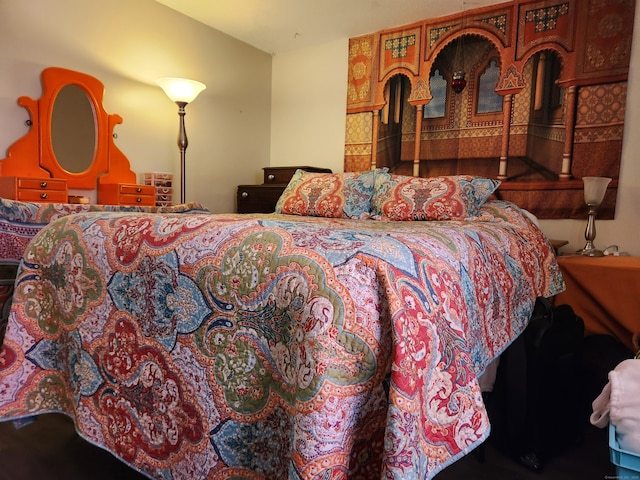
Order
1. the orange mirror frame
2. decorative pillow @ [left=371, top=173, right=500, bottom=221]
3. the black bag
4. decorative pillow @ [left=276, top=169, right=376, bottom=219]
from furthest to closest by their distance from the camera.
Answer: decorative pillow @ [left=276, top=169, right=376, bottom=219] → the orange mirror frame → decorative pillow @ [left=371, top=173, right=500, bottom=221] → the black bag

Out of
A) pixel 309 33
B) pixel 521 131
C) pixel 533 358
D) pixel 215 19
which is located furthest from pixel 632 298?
pixel 215 19

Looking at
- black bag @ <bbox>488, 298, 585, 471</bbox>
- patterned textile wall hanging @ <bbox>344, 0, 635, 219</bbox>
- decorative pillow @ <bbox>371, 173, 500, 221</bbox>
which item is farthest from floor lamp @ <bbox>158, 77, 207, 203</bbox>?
black bag @ <bbox>488, 298, 585, 471</bbox>

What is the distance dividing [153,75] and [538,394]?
10.2ft

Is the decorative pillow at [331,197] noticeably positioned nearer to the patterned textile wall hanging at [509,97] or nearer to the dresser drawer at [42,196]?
the patterned textile wall hanging at [509,97]

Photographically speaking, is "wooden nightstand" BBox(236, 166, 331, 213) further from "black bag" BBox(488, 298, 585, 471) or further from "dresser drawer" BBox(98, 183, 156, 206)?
"black bag" BBox(488, 298, 585, 471)

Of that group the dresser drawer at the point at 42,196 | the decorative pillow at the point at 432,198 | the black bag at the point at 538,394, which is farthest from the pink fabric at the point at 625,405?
the dresser drawer at the point at 42,196

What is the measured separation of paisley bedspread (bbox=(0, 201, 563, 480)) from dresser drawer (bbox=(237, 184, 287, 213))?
2.03 meters

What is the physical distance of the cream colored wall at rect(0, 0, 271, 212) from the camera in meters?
2.41

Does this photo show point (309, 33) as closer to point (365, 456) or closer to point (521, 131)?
point (521, 131)

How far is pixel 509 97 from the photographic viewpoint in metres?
2.80

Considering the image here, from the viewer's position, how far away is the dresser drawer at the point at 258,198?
338 cm

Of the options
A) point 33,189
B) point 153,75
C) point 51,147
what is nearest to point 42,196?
point 33,189

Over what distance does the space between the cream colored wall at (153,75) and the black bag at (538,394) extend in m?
2.70

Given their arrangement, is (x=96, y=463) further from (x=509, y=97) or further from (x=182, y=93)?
(x=509, y=97)
